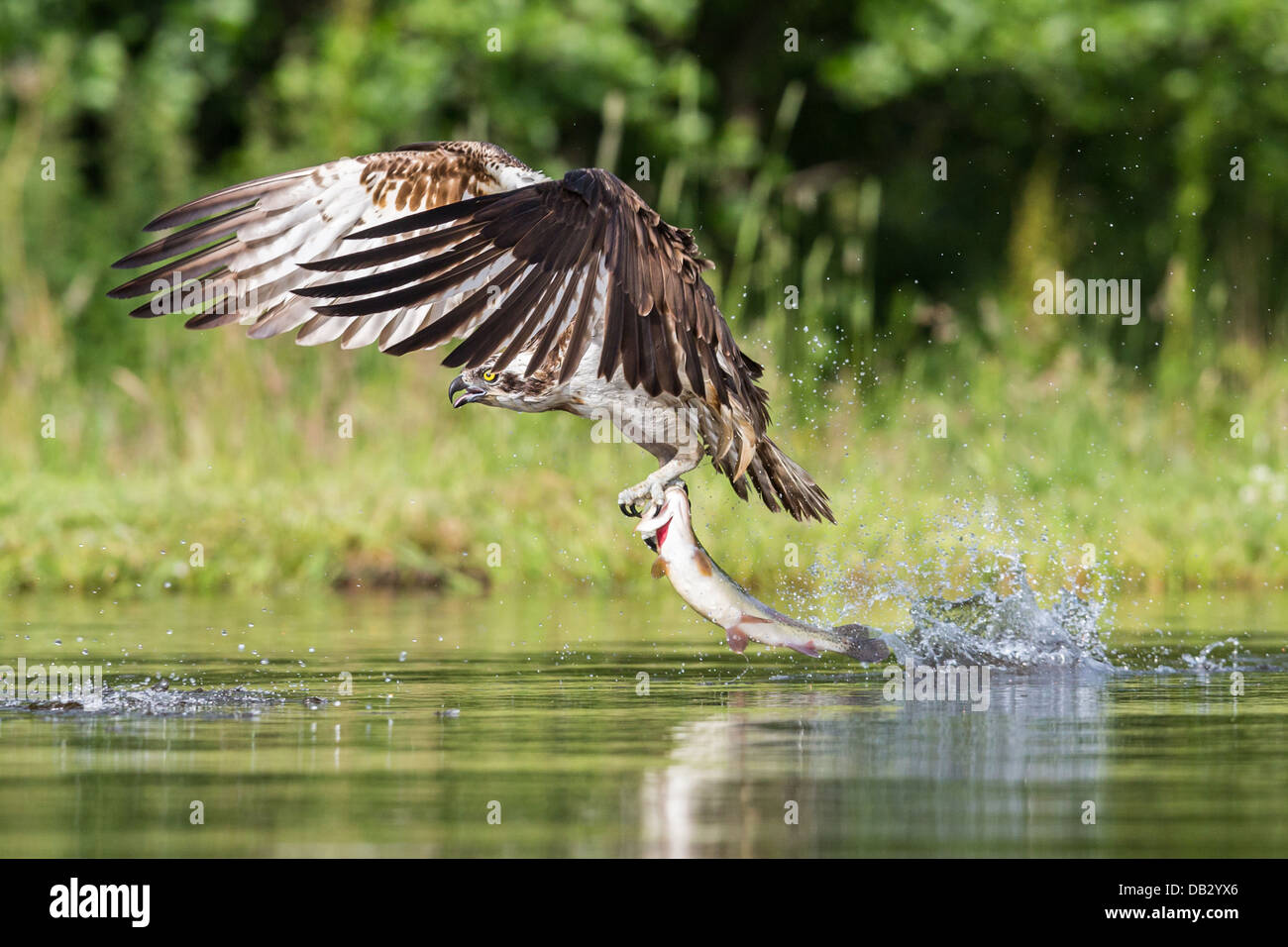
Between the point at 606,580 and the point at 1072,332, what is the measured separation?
4769 millimetres

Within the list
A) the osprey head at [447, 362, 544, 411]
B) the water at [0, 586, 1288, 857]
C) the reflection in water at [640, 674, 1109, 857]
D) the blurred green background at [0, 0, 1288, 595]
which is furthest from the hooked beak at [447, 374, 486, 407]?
the blurred green background at [0, 0, 1288, 595]

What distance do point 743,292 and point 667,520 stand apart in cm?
593

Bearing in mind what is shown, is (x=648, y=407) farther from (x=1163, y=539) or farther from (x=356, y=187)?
(x=1163, y=539)

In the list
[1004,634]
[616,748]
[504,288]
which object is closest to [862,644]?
[1004,634]

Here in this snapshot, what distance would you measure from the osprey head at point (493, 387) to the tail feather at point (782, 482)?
786mm

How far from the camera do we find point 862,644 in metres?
7.18

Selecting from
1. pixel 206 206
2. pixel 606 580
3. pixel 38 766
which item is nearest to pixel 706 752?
pixel 38 766

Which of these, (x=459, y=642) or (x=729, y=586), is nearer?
(x=729, y=586)

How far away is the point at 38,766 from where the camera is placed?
5.45 m

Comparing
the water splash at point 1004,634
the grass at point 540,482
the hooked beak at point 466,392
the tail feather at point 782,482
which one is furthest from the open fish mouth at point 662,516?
the grass at point 540,482

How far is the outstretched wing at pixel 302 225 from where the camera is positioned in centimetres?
830

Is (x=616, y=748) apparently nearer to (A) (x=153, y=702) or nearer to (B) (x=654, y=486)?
Answer: (B) (x=654, y=486)

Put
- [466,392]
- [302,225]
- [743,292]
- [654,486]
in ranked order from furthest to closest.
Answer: [743,292]
[302,225]
[466,392]
[654,486]

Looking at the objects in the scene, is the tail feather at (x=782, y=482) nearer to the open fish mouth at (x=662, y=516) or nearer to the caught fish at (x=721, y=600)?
the open fish mouth at (x=662, y=516)
